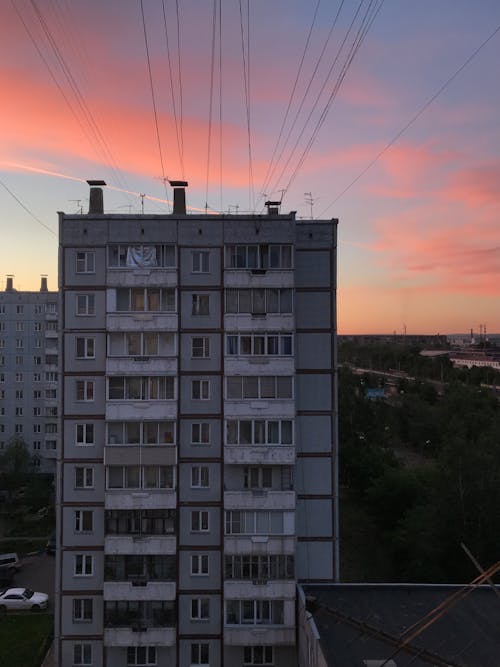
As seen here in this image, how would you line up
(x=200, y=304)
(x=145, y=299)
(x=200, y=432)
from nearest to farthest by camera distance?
(x=200, y=432) → (x=145, y=299) → (x=200, y=304)

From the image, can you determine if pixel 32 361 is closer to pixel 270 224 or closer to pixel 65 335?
pixel 65 335

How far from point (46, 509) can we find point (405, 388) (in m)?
48.6

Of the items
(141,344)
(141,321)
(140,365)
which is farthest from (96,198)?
(140,365)

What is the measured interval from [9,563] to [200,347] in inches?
697

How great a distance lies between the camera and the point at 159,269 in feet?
52.2

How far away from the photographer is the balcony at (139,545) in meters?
15.3

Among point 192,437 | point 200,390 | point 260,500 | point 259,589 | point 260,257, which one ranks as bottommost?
point 259,589

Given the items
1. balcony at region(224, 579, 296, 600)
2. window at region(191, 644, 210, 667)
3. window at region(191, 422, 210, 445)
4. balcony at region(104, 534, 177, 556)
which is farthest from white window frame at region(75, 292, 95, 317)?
window at region(191, 644, 210, 667)

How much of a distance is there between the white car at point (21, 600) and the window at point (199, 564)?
1067 centimetres

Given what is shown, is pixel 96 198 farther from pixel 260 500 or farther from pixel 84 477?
pixel 260 500

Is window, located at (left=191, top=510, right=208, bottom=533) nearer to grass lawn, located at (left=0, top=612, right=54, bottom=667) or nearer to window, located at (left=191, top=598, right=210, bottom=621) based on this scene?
window, located at (left=191, top=598, right=210, bottom=621)

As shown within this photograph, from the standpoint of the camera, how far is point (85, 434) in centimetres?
1584

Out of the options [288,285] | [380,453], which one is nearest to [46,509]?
[380,453]

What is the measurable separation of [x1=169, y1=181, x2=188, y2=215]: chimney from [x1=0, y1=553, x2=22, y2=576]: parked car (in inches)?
758
